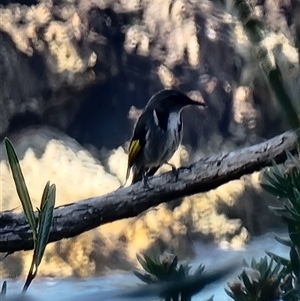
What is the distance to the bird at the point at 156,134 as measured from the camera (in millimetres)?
720

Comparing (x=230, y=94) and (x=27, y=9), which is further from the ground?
(x=27, y=9)

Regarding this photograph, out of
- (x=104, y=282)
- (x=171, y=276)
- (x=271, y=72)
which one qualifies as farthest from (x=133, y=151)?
(x=271, y=72)

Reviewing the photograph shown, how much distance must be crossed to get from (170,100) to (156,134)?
0.05 m

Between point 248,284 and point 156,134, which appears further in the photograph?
point 156,134

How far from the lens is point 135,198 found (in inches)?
28.0

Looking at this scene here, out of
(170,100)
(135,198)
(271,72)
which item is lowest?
(271,72)

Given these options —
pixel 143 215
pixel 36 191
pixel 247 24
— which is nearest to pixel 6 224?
pixel 36 191

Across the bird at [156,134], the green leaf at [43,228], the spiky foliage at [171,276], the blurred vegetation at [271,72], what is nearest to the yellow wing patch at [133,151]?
the bird at [156,134]

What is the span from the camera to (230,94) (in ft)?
2.43

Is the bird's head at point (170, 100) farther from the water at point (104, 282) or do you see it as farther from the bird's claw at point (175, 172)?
the water at point (104, 282)

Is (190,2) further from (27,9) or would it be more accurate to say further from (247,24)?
(247,24)

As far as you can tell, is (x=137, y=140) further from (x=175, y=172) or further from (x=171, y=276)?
(x=171, y=276)

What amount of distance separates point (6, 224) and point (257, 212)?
0.30 m

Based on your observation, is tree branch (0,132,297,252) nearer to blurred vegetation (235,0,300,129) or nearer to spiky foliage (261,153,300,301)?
spiky foliage (261,153,300,301)
